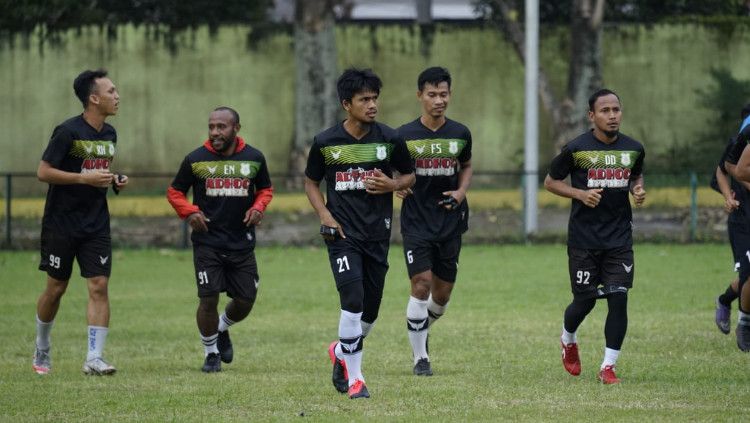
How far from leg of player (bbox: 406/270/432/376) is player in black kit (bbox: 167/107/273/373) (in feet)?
4.52

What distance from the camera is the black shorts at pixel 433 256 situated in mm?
11891

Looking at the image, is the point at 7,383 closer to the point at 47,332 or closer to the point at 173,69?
the point at 47,332

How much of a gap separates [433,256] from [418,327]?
659 millimetres

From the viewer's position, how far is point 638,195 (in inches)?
428

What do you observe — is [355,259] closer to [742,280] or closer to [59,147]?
[59,147]

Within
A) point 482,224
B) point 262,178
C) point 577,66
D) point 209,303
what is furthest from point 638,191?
point 577,66

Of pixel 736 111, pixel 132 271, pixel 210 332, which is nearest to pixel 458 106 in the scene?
pixel 736 111

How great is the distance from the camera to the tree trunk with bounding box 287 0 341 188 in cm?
3250

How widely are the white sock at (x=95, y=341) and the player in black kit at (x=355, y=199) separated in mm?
2184

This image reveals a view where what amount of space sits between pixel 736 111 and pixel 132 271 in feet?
62.3

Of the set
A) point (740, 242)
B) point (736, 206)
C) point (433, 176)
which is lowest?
point (740, 242)

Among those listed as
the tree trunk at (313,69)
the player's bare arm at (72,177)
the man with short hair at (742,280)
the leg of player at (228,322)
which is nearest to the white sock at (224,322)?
the leg of player at (228,322)

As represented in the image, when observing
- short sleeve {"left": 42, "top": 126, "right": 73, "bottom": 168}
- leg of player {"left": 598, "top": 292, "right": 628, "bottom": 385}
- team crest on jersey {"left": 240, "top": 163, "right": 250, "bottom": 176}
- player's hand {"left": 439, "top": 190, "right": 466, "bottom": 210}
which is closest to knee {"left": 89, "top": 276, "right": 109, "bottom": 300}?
short sleeve {"left": 42, "top": 126, "right": 73, "bottom": 168}

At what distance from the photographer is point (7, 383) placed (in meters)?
11.3
